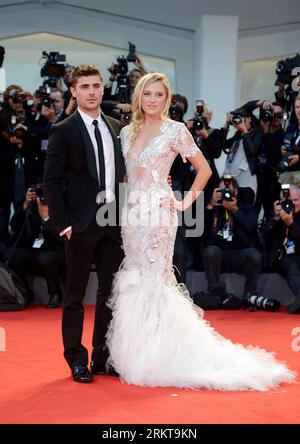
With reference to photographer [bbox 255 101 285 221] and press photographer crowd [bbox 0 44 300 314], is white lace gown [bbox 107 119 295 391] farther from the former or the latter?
photographer [bbox 255 101 285 221]

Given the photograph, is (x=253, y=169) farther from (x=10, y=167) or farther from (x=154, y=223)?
(x=154, y=223)

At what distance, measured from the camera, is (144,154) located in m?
4.24

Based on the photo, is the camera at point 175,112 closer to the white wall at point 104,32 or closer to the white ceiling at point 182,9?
the white ceiling at point 182,9

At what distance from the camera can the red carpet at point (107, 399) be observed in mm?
3482

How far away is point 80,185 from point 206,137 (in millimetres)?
3155

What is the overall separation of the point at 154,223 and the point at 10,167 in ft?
11.7

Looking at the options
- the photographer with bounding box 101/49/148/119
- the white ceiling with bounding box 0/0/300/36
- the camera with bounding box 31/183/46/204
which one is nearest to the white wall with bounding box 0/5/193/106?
the white ceiling with bounding box 0/0/300/36

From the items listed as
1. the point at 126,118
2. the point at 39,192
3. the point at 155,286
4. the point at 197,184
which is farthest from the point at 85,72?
the point at 39,192

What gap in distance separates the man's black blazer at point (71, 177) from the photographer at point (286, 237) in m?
2.90

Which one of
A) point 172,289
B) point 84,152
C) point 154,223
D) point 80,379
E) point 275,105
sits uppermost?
point 275,105

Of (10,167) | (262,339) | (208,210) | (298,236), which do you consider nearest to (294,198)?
(298,236)

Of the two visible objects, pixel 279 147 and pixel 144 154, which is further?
pixel 279 147

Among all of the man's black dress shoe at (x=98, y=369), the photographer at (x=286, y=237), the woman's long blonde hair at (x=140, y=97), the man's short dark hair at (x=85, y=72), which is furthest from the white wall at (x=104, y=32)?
the man's black dress shoe at (x=98, y=369)

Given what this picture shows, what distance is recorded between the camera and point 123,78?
7637 millimetres
